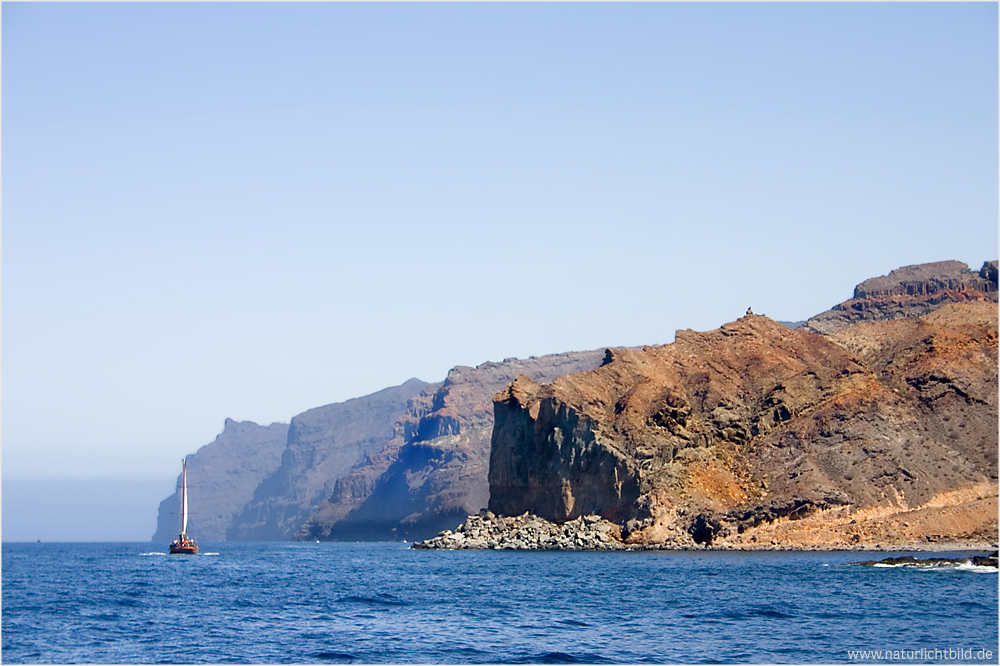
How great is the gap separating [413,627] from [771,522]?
304ft

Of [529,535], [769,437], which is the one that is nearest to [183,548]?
[529,535]

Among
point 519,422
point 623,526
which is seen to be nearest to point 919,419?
point 623,526

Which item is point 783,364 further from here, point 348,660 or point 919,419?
point 348,660

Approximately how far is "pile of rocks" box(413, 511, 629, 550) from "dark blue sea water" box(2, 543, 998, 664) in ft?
163

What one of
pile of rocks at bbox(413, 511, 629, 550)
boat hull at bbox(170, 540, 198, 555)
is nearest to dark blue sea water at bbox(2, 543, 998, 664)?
pile of rocks at bbox(413, 511, 629, 550)

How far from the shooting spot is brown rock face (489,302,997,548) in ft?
488

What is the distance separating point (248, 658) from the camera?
174 ft

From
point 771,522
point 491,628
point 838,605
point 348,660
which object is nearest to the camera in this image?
point 348,660

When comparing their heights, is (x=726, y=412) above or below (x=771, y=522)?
above

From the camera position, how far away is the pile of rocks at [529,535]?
160 meters

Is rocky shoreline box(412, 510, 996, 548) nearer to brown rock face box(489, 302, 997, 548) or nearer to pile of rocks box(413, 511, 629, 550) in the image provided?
pile of rocks box(413, 511, 629, 550)

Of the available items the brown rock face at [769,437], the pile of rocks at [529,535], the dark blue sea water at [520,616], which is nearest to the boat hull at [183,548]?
the pile of rocks at [529,535]

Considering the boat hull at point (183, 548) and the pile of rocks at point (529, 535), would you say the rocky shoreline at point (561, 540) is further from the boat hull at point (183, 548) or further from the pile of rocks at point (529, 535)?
the boat hull at point (183, 548)

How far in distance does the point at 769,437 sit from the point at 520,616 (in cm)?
10895
